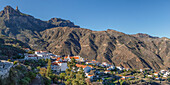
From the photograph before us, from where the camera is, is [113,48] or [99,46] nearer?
[113,48]

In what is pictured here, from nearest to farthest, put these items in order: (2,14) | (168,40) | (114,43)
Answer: (114,43)
(168,40)
(2,14)

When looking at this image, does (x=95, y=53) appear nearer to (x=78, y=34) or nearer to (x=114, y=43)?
(x=114, y=43)

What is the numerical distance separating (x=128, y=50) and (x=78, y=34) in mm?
80525

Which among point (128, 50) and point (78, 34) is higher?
point (78, 34)

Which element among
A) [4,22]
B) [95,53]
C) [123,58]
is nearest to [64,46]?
[95,53]

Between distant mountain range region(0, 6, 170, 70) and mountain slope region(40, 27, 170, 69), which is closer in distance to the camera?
mountain slope region(40, 27, 170, 69)

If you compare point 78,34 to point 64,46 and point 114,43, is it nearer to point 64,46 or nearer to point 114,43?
point 64,46

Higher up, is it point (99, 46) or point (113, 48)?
point (99, 46)

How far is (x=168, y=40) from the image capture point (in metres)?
186

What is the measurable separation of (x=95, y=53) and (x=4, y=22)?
434ft

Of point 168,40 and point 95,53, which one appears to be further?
point 168,40

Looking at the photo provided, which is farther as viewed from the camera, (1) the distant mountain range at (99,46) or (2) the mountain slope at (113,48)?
(1) the distant mountain range at (99,46)

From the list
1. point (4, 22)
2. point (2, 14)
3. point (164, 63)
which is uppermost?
point (2, 14)

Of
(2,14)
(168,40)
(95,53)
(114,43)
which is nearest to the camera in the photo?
(95,53)
